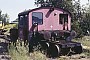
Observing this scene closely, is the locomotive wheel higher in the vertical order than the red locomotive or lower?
lower

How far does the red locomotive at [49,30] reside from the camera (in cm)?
1547

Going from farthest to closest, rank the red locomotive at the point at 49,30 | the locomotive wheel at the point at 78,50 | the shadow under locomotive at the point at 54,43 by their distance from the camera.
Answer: the locomotive wheel at the point at 78,50 → the red locomotive at the point at 49,30 → the shadow under locomotive at the point at 54,43

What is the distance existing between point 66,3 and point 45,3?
3139 mm

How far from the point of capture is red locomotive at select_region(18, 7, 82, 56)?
1547 cm

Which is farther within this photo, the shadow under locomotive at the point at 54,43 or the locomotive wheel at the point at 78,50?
the locomotive wheel at the point at 78,50

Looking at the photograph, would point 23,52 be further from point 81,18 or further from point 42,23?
point 81,18

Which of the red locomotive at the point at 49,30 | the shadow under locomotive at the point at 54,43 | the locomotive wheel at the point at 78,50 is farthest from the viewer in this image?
the locomotive wheel at the point at 78,50

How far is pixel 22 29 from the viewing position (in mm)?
18203

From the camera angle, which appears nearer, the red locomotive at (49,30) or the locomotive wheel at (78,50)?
the red locomotive at (49,30)

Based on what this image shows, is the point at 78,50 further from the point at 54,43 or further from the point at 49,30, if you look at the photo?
the point at 49,30

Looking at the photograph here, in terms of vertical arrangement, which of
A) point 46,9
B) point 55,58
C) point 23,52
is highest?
point 46,9

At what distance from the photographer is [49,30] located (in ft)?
56.1

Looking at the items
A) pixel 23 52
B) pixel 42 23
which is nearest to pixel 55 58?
pixel 42 23

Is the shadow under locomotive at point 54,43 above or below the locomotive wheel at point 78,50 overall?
above
